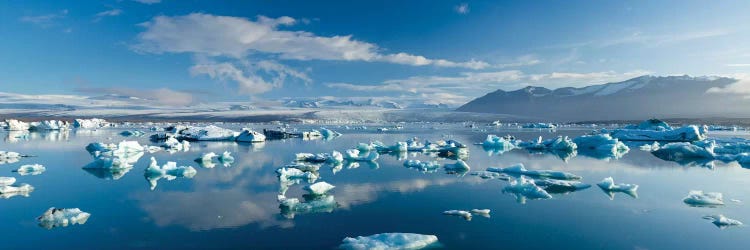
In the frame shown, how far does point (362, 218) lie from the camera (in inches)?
283

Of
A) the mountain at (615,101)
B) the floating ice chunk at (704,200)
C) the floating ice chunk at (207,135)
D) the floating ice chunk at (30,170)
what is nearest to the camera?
the floating ice chunk at (704,200)

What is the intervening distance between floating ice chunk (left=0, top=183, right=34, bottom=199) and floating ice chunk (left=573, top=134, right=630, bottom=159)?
18.2 m

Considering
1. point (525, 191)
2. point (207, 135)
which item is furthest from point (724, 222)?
point (207, 135)

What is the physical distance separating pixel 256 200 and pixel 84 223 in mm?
Answer: 2716

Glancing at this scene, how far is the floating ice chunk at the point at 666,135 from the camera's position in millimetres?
25716

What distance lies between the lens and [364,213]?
7.55 metres

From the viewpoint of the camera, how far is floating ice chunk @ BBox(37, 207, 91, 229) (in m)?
6.66

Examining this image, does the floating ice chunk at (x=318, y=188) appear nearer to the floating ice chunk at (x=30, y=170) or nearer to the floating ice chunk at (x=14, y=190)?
the floating ice chunk at (x=14, y=190)

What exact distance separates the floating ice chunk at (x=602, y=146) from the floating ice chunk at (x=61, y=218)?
1735 centimetres

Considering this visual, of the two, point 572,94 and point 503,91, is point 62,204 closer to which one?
point 572,94

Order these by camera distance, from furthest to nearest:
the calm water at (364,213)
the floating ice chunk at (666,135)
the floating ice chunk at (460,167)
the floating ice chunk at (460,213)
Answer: the floating ice chunk at (666,135) < the floating ice chunk at (460,167) < the floating ice chunk at (460,213) < the calm water at (364,213)

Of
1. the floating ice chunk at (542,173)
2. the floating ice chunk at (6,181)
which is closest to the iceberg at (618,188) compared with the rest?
the floating ice chunk at (542,173)

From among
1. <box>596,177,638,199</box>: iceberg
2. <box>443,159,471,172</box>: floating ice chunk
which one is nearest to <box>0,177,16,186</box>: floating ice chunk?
<box>443,159,471,172</box>: floating ice chunk

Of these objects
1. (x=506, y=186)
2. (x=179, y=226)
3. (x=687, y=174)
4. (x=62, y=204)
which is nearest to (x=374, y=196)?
(x=506, y=186)
